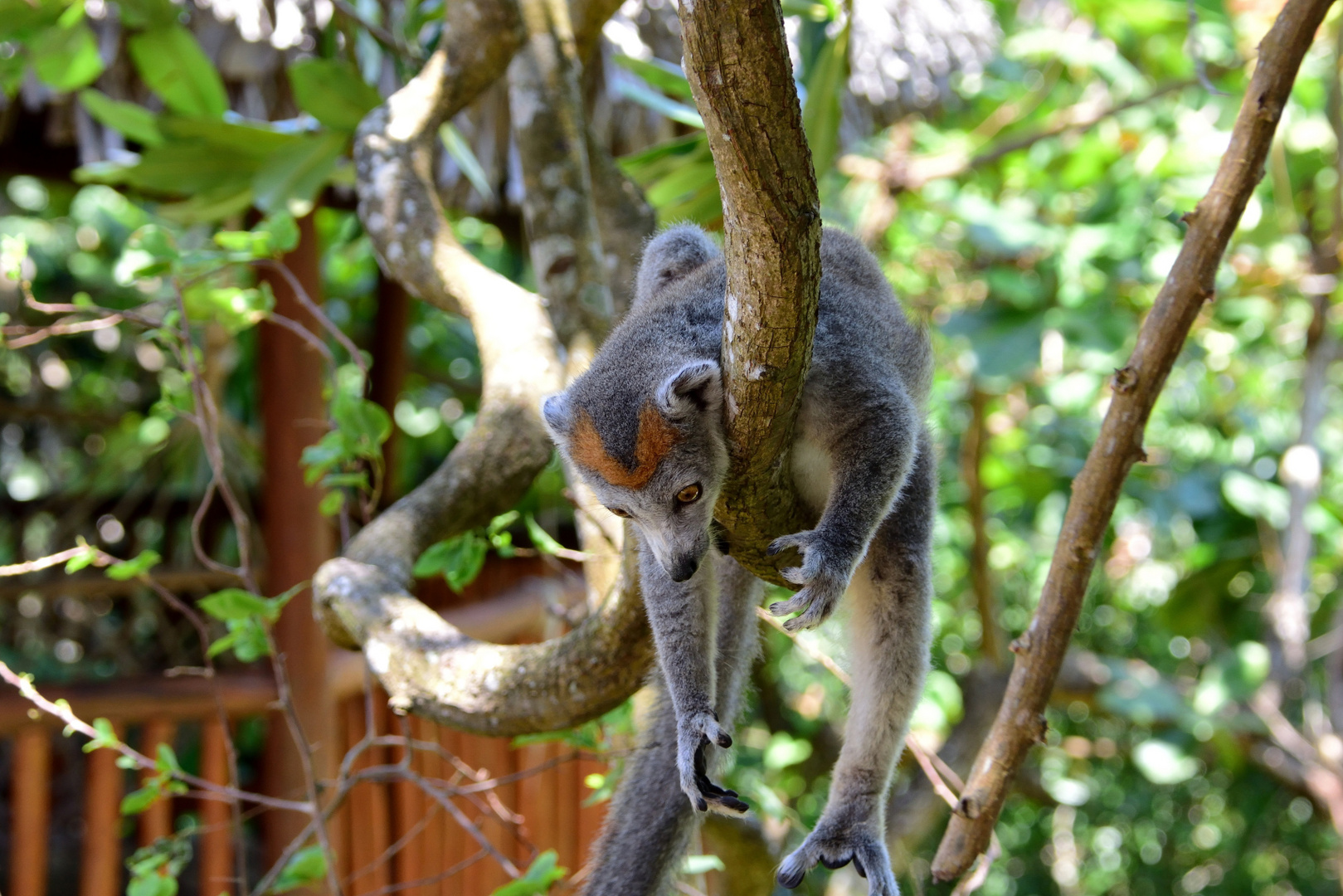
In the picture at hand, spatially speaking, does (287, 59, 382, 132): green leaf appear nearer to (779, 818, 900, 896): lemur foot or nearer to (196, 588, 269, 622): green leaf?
(196, 588, 269, 622): green leaf

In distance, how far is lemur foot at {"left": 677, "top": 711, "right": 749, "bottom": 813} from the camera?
7.01 feet

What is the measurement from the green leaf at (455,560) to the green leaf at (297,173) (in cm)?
128

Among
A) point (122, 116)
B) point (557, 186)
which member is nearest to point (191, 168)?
point (122, 116)

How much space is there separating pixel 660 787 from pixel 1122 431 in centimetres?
126

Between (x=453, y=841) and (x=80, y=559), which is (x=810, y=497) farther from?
(x=453, y=841)

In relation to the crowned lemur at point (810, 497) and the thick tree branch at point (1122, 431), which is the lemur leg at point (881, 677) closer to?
the crowned lemur at point (810, 497)

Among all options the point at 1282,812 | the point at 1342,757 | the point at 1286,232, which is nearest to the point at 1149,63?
the point at 1286,232

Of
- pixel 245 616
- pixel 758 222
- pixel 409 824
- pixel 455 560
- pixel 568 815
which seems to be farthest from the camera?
pixel 568 815

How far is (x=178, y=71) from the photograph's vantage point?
3848 millimetres

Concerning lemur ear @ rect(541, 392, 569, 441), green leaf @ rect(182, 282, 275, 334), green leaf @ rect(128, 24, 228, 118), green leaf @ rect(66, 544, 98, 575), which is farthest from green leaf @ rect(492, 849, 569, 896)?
green leaf @ rect(128, 24, 228, 118)

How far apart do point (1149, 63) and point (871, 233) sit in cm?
263

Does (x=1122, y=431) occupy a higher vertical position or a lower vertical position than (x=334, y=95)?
lower

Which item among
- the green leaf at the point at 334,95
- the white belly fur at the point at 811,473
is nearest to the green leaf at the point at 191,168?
the green leaf at the point at 334,95

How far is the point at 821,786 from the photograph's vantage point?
8.52 m
